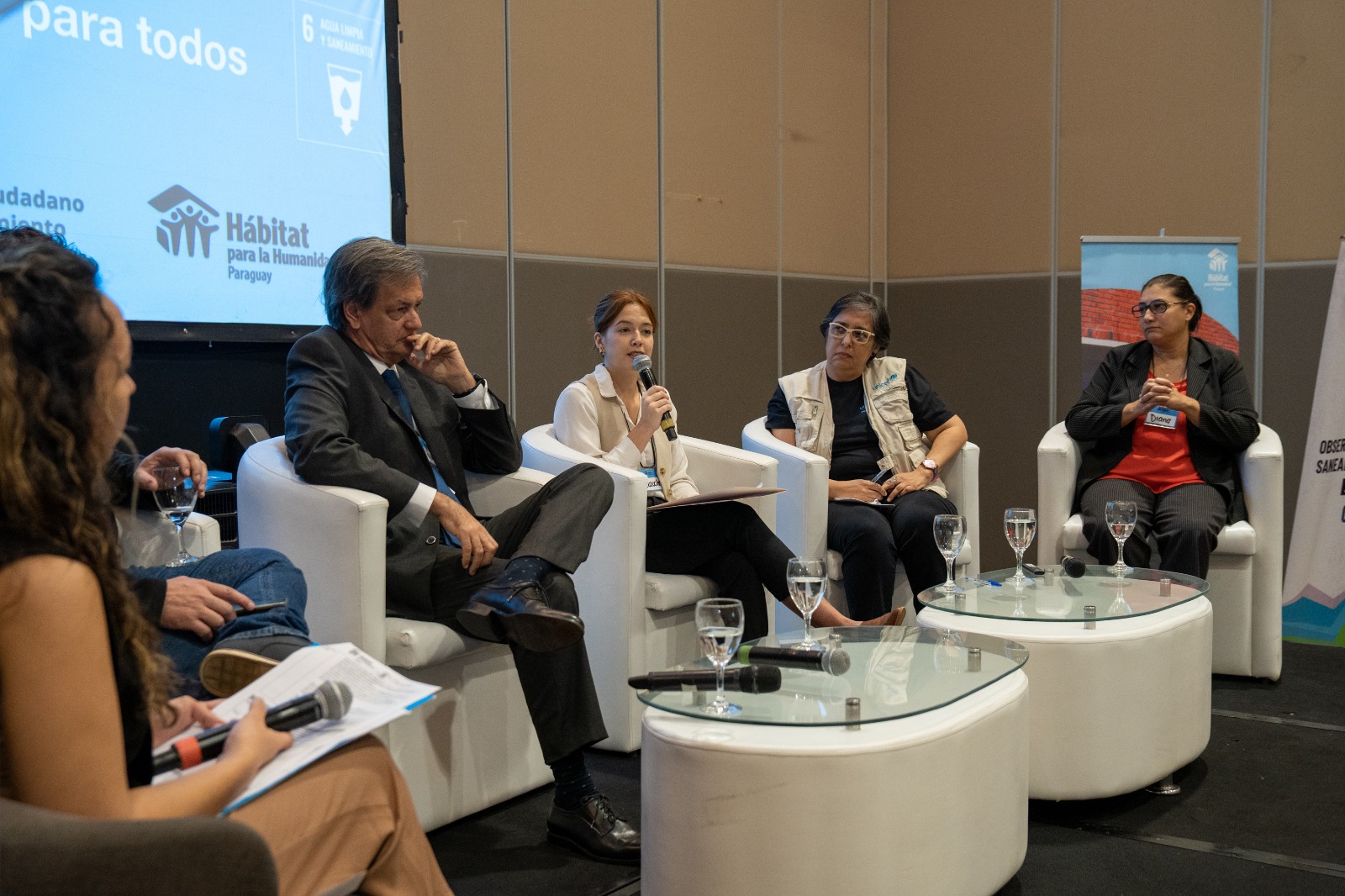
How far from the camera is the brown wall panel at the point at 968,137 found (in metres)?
5.34

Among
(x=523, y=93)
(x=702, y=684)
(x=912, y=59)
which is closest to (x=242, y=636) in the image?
(x=702, y=684)

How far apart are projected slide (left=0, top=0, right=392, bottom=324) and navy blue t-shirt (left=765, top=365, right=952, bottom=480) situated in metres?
1.54

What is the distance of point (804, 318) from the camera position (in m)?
5.43

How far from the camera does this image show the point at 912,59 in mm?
5715

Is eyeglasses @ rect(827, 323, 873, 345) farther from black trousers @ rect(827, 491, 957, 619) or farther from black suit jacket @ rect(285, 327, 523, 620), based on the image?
black suit jacket @ rect(285, 327, 523, 620)

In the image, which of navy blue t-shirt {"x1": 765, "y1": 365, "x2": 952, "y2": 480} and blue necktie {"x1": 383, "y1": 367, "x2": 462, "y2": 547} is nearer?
blue necktie {"x1": 383, "y1": 367, "x2": 462, "y2": 547}

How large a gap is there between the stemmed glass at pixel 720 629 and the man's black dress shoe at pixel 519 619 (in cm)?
40

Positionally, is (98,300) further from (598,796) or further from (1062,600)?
(1062,600)

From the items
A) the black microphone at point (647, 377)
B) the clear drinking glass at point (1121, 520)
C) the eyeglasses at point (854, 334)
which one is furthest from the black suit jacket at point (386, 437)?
the clear drinking glass at point (1121, 520)

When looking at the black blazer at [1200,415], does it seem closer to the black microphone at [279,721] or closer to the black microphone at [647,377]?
the black microphone at [647,377]

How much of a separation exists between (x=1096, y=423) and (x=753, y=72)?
2238 mm

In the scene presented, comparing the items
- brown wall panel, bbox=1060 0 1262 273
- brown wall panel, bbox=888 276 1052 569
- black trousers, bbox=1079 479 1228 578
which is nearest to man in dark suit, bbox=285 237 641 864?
black trousers, bbox=1079 479 1228 578

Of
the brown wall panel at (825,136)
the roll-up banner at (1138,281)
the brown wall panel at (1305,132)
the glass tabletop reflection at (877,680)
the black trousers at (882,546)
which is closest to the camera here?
the glass tabletop reflection at (877,680)

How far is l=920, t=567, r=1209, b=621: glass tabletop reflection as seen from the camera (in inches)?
103
